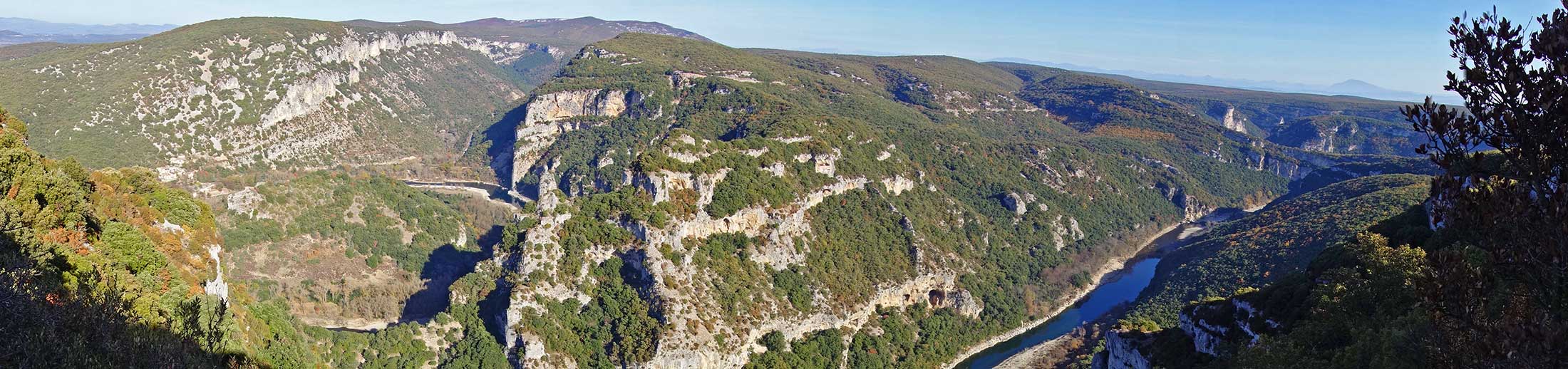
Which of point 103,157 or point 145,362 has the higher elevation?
point 145,362

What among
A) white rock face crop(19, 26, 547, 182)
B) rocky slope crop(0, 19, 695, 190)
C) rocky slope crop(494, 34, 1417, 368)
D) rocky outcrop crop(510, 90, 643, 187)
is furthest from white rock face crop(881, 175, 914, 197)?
white rock face crop(19, 26, 547, 182)

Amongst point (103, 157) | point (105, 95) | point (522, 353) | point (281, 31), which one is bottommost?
point (522, 353)

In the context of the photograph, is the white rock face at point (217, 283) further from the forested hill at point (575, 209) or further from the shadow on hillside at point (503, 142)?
the shadow on hillside at point (503, 142)

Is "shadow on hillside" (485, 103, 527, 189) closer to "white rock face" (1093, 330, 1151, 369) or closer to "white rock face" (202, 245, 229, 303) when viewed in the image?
"white rock face" (202, 245, 229, 303)

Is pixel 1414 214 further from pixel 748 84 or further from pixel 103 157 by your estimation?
pixel 103 157

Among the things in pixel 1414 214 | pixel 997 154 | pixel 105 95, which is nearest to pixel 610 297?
pixel 1414 214
